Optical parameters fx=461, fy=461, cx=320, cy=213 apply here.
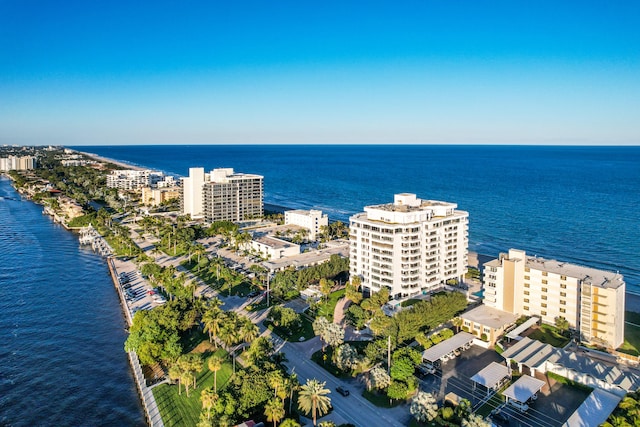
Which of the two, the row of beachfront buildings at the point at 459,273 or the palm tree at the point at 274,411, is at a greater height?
the row of beachfront buildings at the point at 459,273

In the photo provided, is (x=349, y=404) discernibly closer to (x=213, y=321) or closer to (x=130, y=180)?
(x=213, y=321)

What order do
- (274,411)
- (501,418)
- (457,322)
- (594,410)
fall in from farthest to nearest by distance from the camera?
(457,322), (501,418), (594,410), (274,411)

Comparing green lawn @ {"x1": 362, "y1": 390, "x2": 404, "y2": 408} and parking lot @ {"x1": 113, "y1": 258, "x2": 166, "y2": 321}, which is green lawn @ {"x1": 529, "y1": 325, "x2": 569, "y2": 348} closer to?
green lawn @ {"x1": 362, "y1": 390, "x2": 404, "y2": 408}

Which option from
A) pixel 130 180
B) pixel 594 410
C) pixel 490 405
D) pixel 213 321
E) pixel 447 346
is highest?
pixel 130 180

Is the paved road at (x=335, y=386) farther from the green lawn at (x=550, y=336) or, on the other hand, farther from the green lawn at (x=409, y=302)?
the green lawn at (x=550, y=336)

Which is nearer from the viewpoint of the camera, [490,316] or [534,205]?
[490,316]

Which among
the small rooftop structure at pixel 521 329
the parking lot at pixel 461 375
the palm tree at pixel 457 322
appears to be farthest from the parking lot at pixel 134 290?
the small rooftop structure at pixel 521 329

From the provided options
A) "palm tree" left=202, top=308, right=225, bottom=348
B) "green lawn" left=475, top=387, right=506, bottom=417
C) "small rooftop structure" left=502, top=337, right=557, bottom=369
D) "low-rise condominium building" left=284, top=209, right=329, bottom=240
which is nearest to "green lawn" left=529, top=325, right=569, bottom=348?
"small rooftop structure" left=502, top=337, right=557, bottom=369

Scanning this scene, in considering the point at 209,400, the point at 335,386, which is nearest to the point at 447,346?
the point at 335,386
